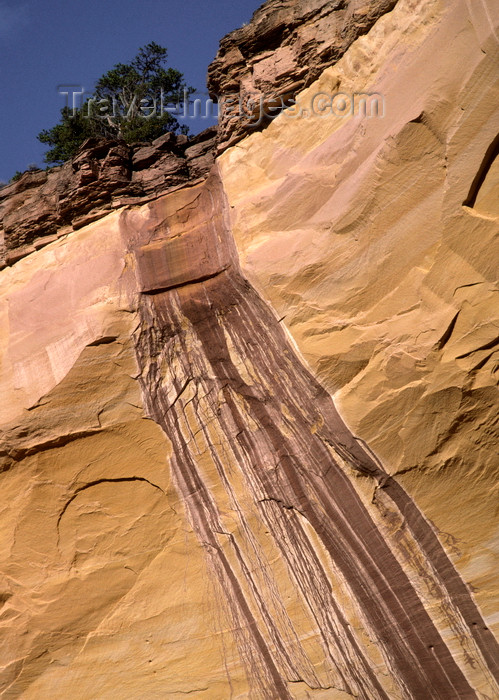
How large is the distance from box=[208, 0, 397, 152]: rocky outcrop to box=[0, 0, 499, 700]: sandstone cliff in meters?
0.05

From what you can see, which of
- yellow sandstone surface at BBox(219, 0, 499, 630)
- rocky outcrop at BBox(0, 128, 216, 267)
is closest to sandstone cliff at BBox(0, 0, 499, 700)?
yellow sandstone surface at BBox(219, 0, 499, 630)

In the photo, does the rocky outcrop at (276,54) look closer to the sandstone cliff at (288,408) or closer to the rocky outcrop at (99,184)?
the sandstone cliff at (288,408)

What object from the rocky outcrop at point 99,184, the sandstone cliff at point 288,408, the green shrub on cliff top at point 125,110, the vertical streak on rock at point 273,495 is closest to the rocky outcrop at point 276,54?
the sandstone cliff at point 288,408

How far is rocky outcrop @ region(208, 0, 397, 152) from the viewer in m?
6.51

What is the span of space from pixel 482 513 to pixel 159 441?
3.31m

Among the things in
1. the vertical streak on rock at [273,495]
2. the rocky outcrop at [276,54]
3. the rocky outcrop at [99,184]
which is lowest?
the vertical streak on rock at [273,495]

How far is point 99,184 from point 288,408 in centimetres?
412

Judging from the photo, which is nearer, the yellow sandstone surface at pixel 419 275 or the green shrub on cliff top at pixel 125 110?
the yellow sandstone surface at pixel 419 275

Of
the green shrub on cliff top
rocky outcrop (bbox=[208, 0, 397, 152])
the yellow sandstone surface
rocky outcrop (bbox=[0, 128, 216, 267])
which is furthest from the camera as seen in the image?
the green shrub on cliff top

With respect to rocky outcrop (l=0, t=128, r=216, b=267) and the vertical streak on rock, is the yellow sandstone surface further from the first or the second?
rocky outcrop (l=0, t=128, r=216, b=267)

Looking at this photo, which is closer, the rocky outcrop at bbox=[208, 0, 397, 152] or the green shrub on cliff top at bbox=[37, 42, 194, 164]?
the rocky outcrop at bbox=[208, 0, 397, 152]

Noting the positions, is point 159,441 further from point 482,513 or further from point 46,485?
point 482,513

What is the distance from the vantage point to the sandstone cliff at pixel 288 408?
16.9ft

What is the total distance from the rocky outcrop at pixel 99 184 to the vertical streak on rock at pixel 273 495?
1.34 m
